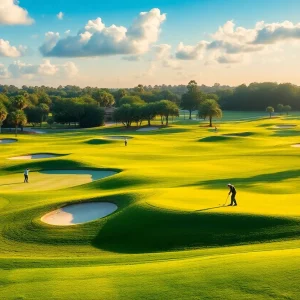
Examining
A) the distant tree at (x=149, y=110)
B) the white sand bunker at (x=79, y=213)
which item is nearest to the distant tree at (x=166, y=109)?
the distant tree at (x=149, y=110)

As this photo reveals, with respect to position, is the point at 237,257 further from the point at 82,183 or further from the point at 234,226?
the point at 82,183

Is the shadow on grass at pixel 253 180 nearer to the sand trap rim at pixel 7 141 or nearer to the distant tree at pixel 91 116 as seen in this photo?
the sand trap rim at pixel 7 141

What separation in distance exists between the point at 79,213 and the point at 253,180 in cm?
1532

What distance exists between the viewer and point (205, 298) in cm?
1142

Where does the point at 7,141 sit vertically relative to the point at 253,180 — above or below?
above

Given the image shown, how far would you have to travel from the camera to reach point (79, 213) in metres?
24.5

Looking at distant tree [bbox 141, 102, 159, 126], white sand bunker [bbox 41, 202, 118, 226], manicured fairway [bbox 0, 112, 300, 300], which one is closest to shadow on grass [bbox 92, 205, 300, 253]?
manicured fairway [bbox 0, 112, 300, 300]

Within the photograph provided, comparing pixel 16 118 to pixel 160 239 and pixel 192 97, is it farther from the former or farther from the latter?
pixel 160 239

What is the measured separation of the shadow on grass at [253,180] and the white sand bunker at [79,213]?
8.40 metres

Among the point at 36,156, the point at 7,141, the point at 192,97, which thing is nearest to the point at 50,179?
the point at 36,156

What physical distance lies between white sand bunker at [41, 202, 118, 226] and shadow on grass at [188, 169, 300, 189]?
331 inches

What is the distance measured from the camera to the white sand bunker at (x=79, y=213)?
23156 millimetres

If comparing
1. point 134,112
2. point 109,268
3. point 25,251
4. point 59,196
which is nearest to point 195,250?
point 109,268

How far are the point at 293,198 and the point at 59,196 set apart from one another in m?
15.7
